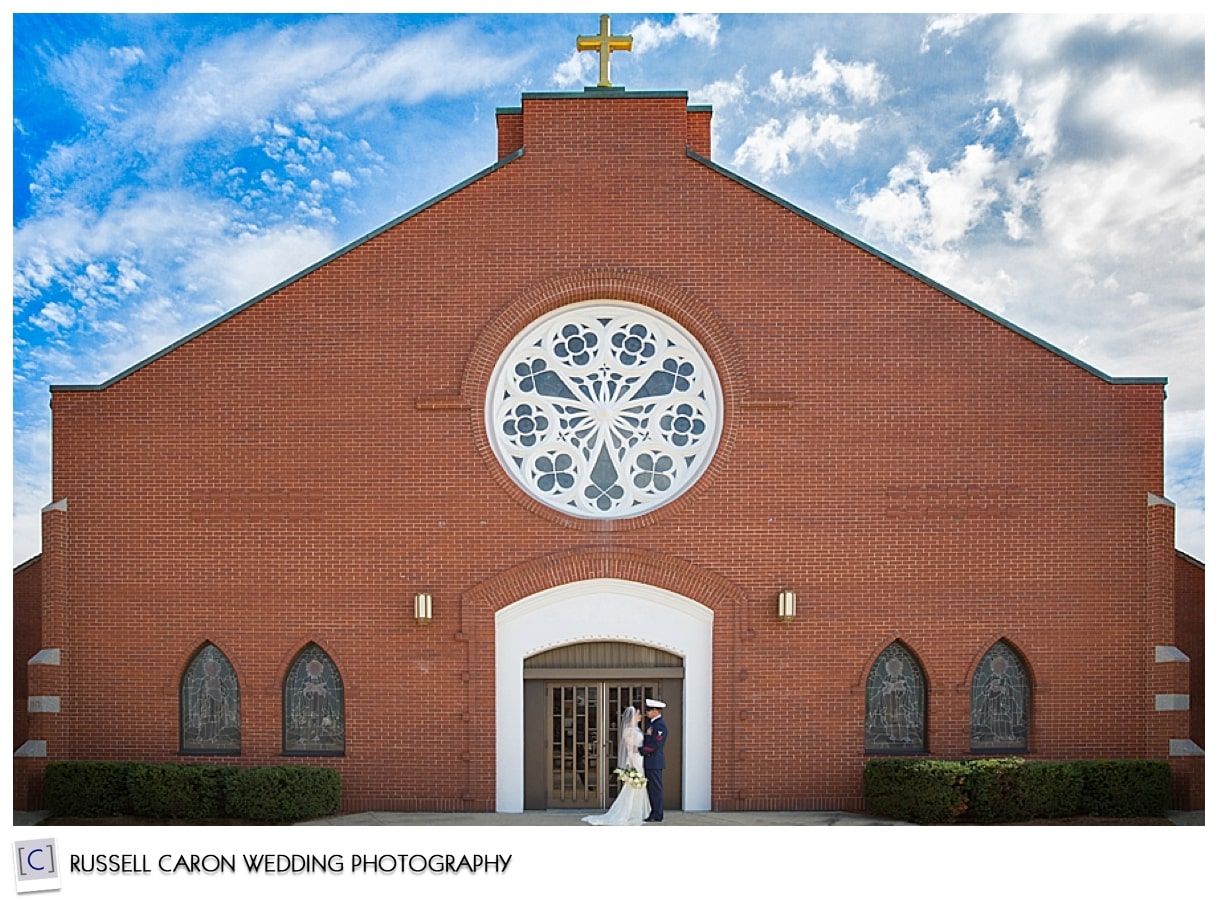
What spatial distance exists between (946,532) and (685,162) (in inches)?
234

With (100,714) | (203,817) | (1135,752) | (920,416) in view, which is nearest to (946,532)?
(920,416)

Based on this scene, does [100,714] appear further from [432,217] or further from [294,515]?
[432,217]

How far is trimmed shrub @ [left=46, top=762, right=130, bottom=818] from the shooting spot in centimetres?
1733

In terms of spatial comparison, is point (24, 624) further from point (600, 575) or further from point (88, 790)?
point (600, 575)

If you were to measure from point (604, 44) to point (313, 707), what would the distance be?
970 centimetres

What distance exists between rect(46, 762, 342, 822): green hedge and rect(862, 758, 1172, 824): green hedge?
699 cm

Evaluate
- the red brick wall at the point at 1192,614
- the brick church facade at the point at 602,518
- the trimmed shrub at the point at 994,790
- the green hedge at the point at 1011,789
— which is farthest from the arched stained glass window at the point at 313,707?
the red brick wall at the point at 1192,614

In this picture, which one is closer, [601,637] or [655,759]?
[655,759]

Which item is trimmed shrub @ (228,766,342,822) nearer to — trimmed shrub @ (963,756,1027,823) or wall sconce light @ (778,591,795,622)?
wall sconce light @ (778,591,795,622)

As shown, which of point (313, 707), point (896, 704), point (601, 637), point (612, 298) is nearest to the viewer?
point (601, 637)

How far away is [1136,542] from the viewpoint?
59.7 ft

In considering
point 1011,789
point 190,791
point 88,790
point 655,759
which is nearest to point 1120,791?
point 1011,789
